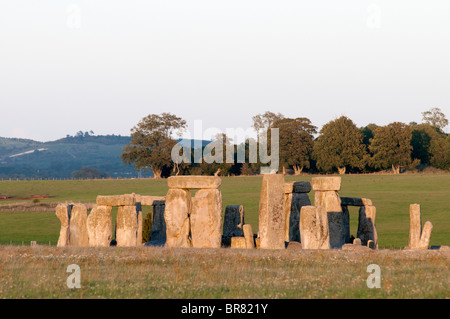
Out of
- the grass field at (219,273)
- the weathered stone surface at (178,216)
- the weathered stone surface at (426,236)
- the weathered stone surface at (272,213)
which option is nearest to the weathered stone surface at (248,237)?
the weathered stone surface at (272,213)

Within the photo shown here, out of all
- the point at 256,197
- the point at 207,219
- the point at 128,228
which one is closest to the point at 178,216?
the point at 207,219

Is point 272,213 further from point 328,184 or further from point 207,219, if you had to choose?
point 328,184

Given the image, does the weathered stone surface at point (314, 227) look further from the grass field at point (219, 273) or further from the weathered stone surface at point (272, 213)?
the grass field at point (219, 273)

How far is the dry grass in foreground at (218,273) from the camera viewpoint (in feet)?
56.9

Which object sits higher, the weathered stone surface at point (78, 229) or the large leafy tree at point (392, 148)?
the large leafy tree at point (392, 148)

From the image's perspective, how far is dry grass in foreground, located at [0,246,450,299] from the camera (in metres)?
17.3

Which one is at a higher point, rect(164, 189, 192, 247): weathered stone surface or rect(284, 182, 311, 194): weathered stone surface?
rect(284, 182, 311, 194): weathered stone surface

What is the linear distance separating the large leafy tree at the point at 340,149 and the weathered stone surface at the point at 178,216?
75674mm

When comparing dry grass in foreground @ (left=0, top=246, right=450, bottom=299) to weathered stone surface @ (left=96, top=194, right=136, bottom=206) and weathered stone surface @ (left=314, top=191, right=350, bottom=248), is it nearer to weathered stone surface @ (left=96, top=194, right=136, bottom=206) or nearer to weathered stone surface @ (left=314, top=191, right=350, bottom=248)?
weathered stone surface @ (left=96, top=194, right=136, bottom=206)

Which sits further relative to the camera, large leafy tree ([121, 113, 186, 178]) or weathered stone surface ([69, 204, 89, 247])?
large leafy tree ([121, 113, 186, 178])

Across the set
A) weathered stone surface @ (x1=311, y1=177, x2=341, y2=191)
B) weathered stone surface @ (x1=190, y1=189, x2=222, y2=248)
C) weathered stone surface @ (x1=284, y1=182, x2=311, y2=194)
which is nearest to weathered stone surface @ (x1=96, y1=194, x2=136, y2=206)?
weathered stone surface @ (x1=190, y1=189, x2=222, y2=248)

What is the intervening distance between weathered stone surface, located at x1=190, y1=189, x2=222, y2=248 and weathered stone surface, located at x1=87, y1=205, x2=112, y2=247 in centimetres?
439

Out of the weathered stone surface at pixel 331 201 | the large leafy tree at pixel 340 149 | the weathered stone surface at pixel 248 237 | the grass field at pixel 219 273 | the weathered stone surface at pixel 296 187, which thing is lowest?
the grass field at pixel 219 273
